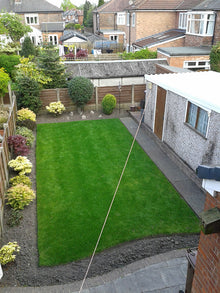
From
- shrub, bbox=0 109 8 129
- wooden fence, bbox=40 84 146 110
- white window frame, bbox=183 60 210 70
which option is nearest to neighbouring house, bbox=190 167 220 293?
shrub, bbox=0 109 8 129

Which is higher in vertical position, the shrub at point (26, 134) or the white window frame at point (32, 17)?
the white window frame at point (32, 17)

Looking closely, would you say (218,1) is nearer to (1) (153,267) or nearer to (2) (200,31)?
(2) (200,31)

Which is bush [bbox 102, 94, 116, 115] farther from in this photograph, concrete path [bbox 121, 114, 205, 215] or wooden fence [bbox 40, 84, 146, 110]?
concrete path [bbox 121, 114, 205, 215]

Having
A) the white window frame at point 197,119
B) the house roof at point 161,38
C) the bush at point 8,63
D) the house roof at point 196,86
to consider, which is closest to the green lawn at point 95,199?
the white window frame at point 197,119

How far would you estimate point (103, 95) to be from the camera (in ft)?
68.4

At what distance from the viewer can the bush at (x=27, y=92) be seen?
18172 mm

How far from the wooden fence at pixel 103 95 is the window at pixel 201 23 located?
36.4 feet

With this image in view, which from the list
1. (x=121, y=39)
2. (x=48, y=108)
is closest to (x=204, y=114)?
(x=48, y=108)

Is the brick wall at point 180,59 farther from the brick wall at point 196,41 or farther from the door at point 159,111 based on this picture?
the door at point 159,111

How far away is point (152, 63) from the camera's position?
2341 cm

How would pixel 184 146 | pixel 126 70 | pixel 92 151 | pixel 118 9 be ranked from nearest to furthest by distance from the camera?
pixel 184 146 → pixel 92 151 → pixel 126 70 → pixel 118 9

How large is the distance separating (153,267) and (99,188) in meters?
4.34

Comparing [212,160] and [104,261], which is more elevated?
[212,160]

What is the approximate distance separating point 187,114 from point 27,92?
10.8 meters
